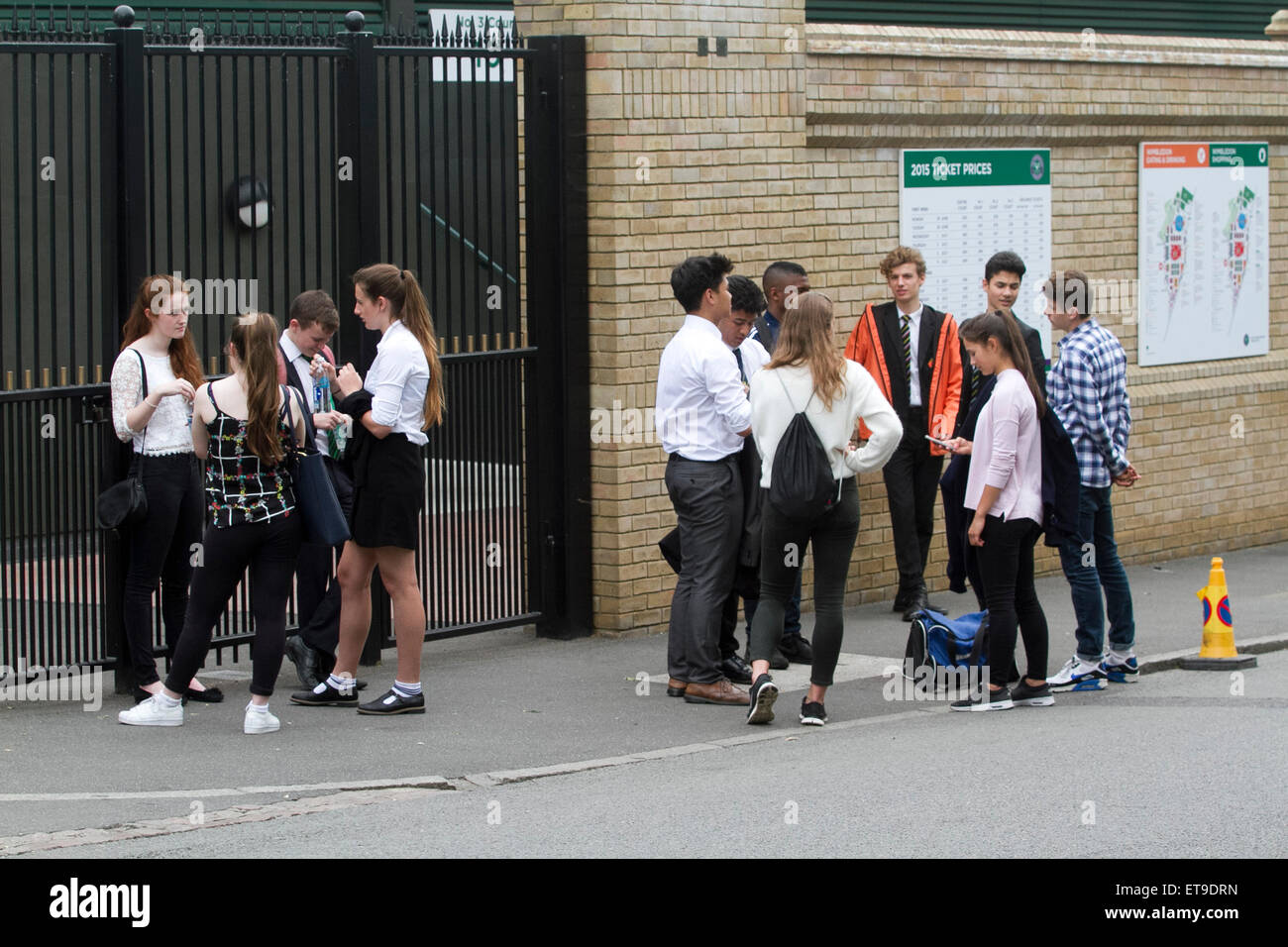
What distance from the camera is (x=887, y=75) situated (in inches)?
460

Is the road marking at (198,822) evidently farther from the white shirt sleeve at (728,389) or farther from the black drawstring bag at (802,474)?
the white shirt sleeve at (728,389)

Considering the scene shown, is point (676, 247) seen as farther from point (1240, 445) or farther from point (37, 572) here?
point (1240, 445)

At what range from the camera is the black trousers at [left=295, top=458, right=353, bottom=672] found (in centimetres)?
889

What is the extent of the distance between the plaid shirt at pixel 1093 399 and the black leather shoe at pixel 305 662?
3.69 meters

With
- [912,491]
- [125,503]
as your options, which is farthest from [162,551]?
[912,491]

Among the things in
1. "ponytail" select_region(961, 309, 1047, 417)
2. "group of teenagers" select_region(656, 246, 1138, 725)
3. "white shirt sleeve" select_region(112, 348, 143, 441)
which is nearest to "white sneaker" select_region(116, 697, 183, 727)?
"white shirt sleeve" select_region(112, 348, 143, 441)

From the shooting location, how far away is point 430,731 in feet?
27.0

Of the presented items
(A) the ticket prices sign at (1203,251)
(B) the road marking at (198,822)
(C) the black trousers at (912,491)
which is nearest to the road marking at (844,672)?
(C) the black trousers at (912,491)

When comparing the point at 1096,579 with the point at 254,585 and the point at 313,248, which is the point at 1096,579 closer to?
the point at 254,585

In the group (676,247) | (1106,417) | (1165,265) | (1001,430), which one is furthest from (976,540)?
(1165,265)

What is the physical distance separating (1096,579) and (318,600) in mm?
3724

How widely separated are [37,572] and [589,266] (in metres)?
3.40

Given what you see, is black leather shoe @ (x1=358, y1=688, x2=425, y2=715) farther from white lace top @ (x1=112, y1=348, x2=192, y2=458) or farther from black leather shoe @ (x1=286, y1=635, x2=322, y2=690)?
white lace top @ (x1=112, y1=348, x2=192, y2=458)

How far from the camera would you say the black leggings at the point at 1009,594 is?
8586 millimetres
